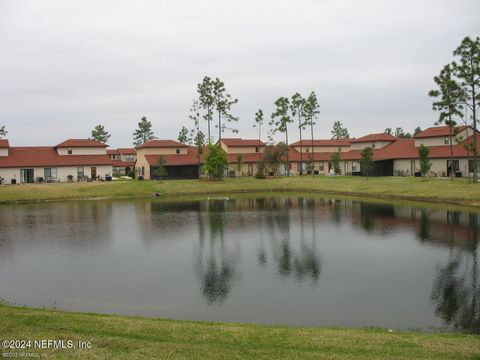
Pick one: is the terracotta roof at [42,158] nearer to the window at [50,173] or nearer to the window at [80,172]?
the window at [80,172]

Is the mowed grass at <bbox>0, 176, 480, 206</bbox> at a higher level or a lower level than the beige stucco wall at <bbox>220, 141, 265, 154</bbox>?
lower

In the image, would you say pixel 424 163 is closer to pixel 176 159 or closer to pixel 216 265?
pixel 176 159

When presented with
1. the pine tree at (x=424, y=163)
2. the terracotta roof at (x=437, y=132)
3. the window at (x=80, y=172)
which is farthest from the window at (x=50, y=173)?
the terracotta roof at (x=437, y=132)

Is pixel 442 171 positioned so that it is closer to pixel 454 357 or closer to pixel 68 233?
pixel 68 233

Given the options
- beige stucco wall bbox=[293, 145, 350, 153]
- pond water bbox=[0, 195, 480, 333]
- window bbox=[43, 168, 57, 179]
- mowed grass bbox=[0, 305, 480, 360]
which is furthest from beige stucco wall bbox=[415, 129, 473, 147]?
mowed grass bbox=[0, 305, 480, 360]

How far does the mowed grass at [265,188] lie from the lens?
43625 millimetres

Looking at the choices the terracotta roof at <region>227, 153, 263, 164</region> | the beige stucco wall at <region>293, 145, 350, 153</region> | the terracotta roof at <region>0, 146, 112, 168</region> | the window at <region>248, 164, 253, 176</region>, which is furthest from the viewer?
the beige stucco wall at <region>293, 145, 350, 153</region>

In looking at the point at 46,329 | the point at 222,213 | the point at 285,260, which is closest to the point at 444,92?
the point at 222,213

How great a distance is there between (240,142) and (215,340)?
6998 cm

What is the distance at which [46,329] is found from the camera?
10.9 m

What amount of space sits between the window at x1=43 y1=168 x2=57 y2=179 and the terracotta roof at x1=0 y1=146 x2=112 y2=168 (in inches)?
27.0

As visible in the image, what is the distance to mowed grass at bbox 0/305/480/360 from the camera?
9.31m

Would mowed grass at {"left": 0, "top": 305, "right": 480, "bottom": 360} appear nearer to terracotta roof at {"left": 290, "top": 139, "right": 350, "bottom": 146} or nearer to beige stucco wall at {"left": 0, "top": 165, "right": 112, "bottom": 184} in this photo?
beige stucco wall at {"left": 0, "top": 165, "right": 112, "bottom": 184}

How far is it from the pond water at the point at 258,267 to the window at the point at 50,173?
26826 millimetres
